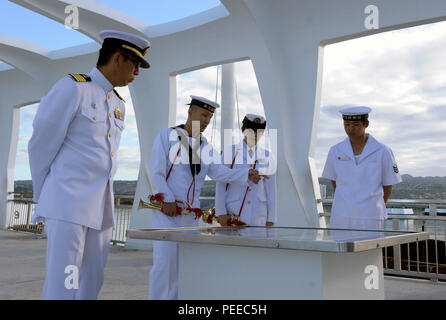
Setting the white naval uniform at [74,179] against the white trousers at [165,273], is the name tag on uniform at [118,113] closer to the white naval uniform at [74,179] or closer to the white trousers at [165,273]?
the white naval uniform at [74,179]

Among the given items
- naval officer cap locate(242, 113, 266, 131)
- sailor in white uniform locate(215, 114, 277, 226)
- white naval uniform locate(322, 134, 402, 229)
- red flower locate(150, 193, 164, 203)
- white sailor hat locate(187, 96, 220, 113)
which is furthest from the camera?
naval officer cap locate(242, 113, 266, 131)

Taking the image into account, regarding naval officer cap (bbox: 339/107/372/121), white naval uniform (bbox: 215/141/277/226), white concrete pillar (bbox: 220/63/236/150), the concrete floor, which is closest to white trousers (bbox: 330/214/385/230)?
white naval uniform (bbox: 215/141/277/226)

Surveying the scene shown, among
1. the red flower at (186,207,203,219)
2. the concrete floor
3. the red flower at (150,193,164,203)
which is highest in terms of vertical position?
the red flower at (150,193,164,203)

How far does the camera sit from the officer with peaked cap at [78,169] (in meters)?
1.92

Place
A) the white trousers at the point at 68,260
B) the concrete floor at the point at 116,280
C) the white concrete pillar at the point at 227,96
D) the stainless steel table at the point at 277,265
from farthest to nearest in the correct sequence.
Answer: the white concrete pillar at the point at 227,96
the concrete floor at the point at 116,280
the white trousers at the point at 68,260
the stainless steel table at the point at 277,265

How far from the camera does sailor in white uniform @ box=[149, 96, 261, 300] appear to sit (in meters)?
2.99

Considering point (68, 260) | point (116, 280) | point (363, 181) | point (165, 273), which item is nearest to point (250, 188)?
point (363, 181)

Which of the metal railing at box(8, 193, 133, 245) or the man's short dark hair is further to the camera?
the metal railing at box(8, 193, 133, 245)

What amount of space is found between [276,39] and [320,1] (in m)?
0.84

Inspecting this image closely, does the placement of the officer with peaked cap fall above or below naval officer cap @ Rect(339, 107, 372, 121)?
below

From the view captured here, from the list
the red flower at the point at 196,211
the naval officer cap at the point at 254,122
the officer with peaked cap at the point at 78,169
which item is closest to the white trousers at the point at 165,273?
the red flower at the point at 196,211

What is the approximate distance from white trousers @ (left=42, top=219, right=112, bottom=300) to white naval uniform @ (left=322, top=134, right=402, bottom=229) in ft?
6.38

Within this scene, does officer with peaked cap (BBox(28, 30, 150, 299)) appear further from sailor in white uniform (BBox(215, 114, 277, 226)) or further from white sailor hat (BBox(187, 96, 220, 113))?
sailor in white uniform (BBox(215, 114, 277, 226))

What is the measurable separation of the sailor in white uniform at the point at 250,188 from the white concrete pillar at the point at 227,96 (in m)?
A: 4.02
